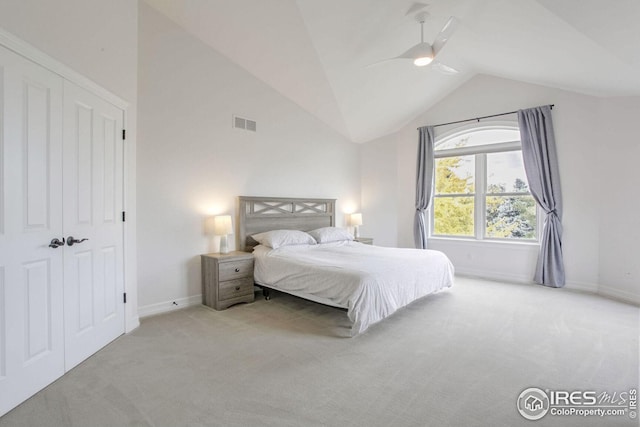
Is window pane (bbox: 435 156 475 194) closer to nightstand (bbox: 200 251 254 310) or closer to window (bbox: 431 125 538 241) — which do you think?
window (bbox: 431 125 538 241)

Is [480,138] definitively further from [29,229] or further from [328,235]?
[29,229]

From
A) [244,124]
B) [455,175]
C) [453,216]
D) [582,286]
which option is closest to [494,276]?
[582,286]

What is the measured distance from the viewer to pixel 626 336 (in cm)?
312

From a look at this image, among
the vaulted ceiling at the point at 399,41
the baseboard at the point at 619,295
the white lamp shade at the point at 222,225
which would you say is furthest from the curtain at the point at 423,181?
the white lamp shade at the point at 222,225

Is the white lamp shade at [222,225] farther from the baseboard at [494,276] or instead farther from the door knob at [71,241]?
the baseboard at [494,276]

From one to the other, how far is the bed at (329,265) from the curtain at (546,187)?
5.76 ft

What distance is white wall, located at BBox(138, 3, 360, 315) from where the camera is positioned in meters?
3.76

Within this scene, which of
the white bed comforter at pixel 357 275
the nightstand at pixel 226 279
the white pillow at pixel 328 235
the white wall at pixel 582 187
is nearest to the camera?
the white bed comforter at pixel 357 275

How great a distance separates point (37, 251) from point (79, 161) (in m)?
0.80

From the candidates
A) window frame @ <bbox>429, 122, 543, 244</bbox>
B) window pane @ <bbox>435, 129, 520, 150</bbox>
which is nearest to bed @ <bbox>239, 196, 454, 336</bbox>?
window frame @ <bbox>429, 122, 543, 244</bbox>

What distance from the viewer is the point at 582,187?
4836 mm

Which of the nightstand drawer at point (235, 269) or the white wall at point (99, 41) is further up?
the white wall at point (99, 41)

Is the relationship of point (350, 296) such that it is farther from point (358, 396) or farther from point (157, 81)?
point (157, 81)

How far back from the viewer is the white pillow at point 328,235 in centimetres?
534
